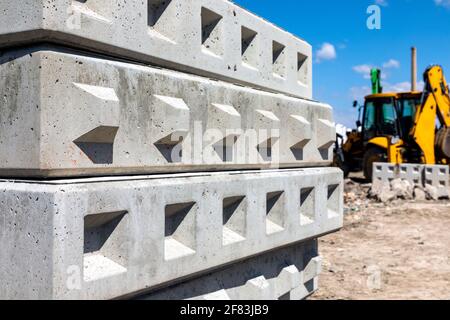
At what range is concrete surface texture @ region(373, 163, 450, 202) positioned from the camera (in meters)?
11.1

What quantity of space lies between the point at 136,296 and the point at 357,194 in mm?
10436

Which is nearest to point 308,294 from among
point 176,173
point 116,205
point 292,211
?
point 292,211

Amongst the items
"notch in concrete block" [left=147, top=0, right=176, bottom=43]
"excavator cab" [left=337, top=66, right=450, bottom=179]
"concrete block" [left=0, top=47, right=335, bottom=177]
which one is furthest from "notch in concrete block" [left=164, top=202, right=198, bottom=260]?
"excavator cab" [left=337, top=66, right=450, bottom=179]

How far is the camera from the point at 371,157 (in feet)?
45.8

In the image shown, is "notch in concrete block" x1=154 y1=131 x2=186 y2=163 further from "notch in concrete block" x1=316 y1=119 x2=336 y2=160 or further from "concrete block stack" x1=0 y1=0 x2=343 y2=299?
"notch in concrete block" x1=316 y1=119 x2=336 y2=160

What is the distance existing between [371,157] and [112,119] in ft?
42.4

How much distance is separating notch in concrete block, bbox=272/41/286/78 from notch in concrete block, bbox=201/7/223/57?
69cm

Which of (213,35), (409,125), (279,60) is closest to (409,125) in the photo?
(409,125)

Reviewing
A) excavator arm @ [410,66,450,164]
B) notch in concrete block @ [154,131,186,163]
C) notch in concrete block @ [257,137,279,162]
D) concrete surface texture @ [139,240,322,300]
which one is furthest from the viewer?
excavator arm @ [410,66,450,164]

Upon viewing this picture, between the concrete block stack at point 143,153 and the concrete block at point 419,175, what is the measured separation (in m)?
9.24

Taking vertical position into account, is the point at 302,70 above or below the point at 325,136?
above

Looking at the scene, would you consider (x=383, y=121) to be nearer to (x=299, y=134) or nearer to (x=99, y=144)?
(x=299, y=134)

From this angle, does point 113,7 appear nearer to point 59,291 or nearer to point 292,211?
point 59,291

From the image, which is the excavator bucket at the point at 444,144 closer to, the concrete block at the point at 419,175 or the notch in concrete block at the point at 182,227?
the concrete block at the point at 419,175
